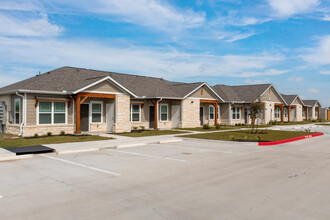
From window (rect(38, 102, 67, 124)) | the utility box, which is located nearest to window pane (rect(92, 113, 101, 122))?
window (rect(38, 102, 67, 124))

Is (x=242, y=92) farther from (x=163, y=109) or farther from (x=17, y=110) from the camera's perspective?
(x=17, y=110)

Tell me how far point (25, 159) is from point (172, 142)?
8739 mm

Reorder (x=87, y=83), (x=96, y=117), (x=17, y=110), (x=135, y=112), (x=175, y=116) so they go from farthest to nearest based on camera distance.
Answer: (x=175, y=116) < (x=135, y=112) < (x=96, y=117) < (x=87, y=83) < (x=17, y=110)

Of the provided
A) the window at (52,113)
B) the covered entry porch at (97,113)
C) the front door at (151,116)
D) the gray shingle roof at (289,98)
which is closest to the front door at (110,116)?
the covered entry porch at (97,113)

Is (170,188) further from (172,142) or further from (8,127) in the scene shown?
(8,127)

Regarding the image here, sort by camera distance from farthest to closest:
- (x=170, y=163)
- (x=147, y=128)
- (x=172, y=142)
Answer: (x=147, y=128), (x=172, y=142), (x=170, y=163)

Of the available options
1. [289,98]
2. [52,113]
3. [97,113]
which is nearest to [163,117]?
[97,113]

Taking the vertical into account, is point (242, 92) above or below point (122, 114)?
above

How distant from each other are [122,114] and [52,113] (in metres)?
5.33

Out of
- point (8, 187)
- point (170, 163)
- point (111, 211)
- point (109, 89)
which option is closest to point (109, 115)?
point (109, 89)

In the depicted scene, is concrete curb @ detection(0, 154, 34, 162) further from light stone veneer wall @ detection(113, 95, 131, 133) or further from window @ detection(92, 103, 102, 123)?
window @ detection(92, 103, 102, 123)

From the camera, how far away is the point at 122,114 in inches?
880

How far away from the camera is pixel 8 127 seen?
20.3 meters

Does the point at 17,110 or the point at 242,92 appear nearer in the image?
the point at 17,110
